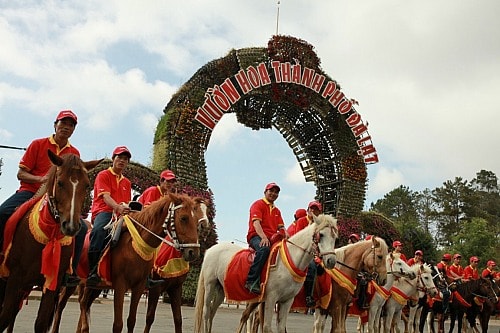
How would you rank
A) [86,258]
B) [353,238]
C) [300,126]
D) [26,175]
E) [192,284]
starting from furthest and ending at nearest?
[300,126]
[192,284]
[353,238]
[86,258]
[26,175]

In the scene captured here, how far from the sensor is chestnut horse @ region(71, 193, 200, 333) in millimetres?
7660

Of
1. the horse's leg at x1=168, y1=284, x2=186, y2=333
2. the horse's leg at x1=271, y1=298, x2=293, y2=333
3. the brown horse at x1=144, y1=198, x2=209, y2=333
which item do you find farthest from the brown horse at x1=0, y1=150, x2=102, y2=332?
the horse's leg at x1=271, y1=298, x2=293, y2=333

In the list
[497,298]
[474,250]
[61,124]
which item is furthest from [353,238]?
[474,250]

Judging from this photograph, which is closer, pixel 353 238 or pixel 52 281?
pixel 52 281

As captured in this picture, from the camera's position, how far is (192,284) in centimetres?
2203

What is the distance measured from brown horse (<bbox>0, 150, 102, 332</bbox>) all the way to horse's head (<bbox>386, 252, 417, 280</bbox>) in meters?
9.49

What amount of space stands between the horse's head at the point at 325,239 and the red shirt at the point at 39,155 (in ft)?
14.3

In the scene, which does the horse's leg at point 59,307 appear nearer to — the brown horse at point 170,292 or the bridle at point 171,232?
the brown horse at point 170,292

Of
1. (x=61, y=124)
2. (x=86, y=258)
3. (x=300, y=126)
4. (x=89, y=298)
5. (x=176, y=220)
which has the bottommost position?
(x=89, y=298)

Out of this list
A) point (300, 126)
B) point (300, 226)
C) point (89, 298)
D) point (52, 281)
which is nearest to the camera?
point (52, 281)

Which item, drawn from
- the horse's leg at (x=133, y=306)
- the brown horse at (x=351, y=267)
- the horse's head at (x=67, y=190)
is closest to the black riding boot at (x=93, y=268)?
Result: the horse's leg at (x=133, y=306)

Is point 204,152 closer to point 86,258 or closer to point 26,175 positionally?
point 86,258

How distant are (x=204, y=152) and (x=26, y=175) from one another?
17.0 m

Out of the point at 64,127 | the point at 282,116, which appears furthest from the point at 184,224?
the point at 282,116
